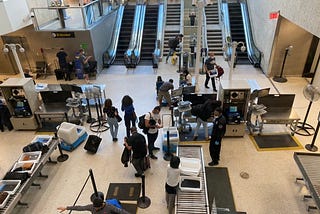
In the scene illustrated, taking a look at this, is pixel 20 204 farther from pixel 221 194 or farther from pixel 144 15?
pixel 144 15

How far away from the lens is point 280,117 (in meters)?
7.11

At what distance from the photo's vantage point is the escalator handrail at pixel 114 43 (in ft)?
40.7

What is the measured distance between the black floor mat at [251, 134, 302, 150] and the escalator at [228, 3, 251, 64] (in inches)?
246

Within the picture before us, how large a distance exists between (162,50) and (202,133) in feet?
24.2

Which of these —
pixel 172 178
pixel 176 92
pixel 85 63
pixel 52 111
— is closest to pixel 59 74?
pixel 85 63

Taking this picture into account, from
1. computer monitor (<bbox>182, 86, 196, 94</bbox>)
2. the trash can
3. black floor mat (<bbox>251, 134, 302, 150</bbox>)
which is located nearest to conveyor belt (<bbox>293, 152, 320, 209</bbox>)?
black floor mat (<bbox>251, 134, 302, 150</bbox>)

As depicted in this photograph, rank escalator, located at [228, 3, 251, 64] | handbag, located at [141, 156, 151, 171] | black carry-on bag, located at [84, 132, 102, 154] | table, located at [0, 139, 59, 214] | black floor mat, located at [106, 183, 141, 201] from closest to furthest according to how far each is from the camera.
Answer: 1. table, located at [0, 139, 59, 214]
2. black floor mat, located at [106, 183, 141, 201]
3. handbag, located at [141, 156, 151, 171]
4. black carry-on bag, located at [84, 132, 102, 154]
5. escalator, located at [228, 3, 251, 64]

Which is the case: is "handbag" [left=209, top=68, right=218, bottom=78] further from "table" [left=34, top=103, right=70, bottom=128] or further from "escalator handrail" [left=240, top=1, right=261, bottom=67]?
"table" [left=34, top=103, right=70, bottom=128]

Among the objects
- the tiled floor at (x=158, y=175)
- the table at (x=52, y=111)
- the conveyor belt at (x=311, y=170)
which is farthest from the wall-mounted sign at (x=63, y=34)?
the conveyor belt at (x=311, y=170)

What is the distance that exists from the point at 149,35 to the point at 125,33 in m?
1.39

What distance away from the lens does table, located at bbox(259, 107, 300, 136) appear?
277 inches

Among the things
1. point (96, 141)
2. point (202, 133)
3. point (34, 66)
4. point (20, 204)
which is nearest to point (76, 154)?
point (96, 141)

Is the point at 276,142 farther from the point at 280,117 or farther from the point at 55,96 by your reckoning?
the point at 55,96

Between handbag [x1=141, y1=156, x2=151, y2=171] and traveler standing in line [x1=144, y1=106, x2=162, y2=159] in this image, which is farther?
traveler standing in line [x1=144, y1=106, x2=162, y2=159]
